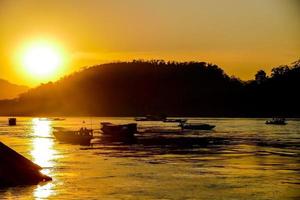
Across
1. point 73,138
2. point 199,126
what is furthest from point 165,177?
point 199,126

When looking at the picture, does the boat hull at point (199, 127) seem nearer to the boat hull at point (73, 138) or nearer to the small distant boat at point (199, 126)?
the small distant boat at point (199, 126)

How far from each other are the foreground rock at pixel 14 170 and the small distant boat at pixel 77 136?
139 ft

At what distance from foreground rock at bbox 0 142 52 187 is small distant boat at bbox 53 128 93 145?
4238 centimetres

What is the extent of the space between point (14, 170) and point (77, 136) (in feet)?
148

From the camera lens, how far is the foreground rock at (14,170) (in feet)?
123

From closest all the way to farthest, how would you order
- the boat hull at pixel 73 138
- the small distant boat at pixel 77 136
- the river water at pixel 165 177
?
1. the river water at pixel 165 177
2. the boat hull at pixel 73 138
3. the small distant boat at pixel 77 136

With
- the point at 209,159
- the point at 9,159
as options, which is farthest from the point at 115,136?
the point at 9,159

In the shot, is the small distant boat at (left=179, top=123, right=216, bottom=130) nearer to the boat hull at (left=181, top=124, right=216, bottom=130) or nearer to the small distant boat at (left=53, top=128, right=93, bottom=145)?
the boat hull at (left=181, top=124, right=216, bottom=130)

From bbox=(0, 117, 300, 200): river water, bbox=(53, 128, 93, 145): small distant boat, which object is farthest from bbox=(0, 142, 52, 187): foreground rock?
bbox=(53, 128, 93, 145): small distant boat

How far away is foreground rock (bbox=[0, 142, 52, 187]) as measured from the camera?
37500mm

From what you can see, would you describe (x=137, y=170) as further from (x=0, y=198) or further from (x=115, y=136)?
(x=115, y=136)

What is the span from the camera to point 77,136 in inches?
3268

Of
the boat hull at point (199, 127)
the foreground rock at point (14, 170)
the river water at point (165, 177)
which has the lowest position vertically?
the river water at point (165, 177)

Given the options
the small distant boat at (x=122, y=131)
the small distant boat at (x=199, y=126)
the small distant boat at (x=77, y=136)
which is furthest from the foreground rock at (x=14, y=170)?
the small distant boat at (x=199, y=126)
